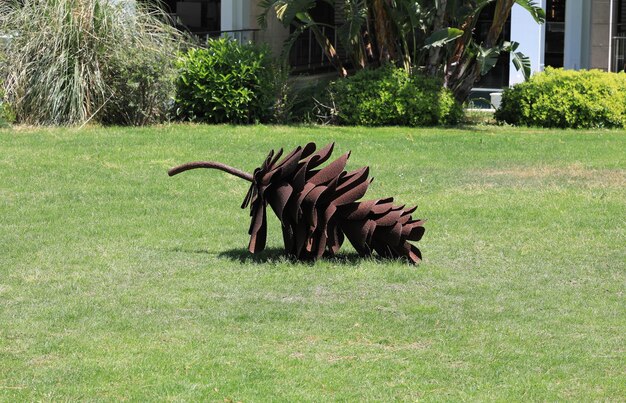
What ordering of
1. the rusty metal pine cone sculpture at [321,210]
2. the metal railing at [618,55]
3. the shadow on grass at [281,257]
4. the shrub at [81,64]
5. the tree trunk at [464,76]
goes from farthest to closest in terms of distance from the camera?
the metal railing at [618,55] → the tree trunk at [464,76] → the shrub at [81,64] → the shadow on grass at [281,257] → the rusty metal pine cone sculpture at [321,210]

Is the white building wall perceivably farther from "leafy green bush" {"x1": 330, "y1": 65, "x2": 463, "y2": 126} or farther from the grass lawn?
the grass lawn

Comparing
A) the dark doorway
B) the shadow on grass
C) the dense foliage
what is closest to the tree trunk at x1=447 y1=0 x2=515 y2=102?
the dense foliage

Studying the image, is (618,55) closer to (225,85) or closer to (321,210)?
(225,85)

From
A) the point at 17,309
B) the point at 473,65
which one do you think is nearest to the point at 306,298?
the point at 17,309

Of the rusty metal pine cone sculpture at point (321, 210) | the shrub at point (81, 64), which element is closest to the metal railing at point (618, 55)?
the shrub at point (81, 64)

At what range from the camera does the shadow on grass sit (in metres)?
8.84

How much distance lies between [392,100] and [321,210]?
9.28 metres

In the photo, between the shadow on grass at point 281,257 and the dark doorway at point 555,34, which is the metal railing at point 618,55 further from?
the shadow on grass at point 281,257

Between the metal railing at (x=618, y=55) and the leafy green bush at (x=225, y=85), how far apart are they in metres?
8.06

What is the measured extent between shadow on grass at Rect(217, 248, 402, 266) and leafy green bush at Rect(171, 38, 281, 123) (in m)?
8.47

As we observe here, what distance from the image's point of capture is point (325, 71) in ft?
81.2

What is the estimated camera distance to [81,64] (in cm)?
1633

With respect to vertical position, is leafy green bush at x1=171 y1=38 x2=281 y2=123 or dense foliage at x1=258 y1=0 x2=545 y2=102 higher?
dense foliage at x1=258 y1=0 x2=545 y2=102

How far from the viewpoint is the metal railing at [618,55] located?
902 inches
